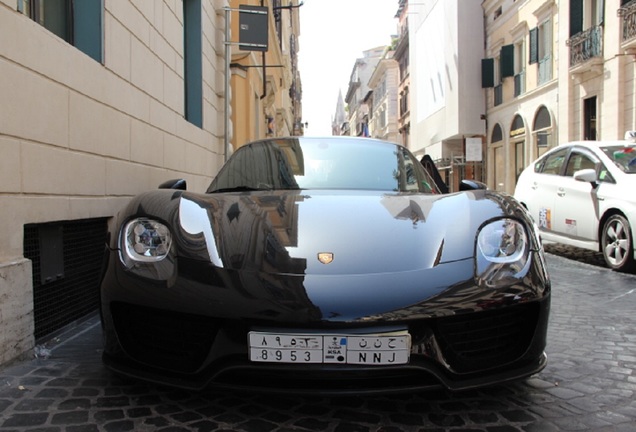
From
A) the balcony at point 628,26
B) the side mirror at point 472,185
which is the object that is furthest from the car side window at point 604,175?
the balcony at point 628,26

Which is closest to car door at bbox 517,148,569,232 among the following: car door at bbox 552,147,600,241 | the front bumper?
car door at bbox 552,147,600,241

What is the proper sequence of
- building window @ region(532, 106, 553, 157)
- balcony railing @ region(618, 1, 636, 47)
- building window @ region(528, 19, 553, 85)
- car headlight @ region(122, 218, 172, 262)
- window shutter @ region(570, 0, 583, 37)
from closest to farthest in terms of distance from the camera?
car headlight @ region(122, 218, 172, 262), balcony railing @ region(618, 1, 636, 47), window shutter @ region(570, 0, 583, 37), building window @ region(532, 106, 553, 157), building window @ region(528, 19, 553, 85)

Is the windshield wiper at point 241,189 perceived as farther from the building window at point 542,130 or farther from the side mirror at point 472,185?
the building window at point 542,130

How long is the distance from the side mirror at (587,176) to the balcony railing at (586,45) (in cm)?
1033

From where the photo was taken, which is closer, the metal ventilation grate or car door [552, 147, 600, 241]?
the metal ventilation grate

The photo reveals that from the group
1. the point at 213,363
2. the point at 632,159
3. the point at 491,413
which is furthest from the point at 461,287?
the point at 632,159

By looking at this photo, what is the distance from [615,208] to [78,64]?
17.4 ft

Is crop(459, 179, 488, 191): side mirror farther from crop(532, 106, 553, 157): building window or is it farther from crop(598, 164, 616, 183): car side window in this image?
crop(532, 106, 553, 157): building window

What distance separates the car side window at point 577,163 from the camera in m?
6.15

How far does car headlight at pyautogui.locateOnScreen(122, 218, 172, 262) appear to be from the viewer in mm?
2156

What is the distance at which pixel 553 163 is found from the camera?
6922mm

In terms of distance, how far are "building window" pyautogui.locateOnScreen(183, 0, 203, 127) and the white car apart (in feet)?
17.2

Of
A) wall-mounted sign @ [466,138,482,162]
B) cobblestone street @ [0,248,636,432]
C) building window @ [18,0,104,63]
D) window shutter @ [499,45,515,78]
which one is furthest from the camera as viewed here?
wall-mounted sign @ [466,138,482,162]

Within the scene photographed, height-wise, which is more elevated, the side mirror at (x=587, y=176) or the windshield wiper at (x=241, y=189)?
the side mirror at (x=587, y=176)
